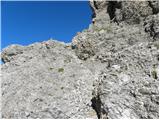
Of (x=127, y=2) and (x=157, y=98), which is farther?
(x=127, y=2)

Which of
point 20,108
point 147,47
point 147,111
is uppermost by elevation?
point 147,47

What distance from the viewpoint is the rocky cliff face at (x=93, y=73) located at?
1103 inches

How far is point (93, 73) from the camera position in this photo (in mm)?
38781

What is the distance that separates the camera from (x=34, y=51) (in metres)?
46.8

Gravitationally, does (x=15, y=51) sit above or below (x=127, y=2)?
below

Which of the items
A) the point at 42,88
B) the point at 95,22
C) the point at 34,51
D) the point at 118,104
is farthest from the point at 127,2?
the point at 118,104

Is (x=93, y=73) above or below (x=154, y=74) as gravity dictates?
above

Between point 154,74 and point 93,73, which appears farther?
point 93,73

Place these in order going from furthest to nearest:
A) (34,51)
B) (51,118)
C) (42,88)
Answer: (34,51), (42,88), (51,118)

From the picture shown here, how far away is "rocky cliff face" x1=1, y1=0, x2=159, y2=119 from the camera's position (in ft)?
91.9

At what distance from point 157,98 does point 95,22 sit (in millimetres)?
33256

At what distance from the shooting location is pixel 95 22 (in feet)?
188

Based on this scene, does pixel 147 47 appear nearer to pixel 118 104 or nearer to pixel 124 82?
pixel 124 82

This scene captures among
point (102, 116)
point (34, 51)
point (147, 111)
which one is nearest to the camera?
point (147, 111)
